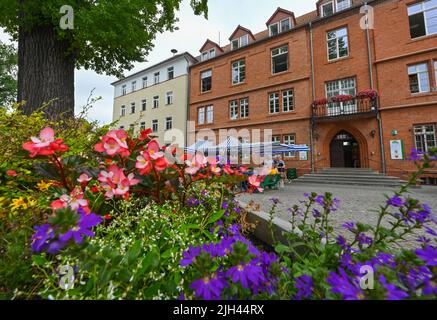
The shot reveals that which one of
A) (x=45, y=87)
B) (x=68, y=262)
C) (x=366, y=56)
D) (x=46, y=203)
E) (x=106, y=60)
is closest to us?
(x=68, y=262)

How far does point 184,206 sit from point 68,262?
0.90 meters

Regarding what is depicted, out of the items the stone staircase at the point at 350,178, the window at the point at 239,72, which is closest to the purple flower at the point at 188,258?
the stone staircase at the point at 350,178

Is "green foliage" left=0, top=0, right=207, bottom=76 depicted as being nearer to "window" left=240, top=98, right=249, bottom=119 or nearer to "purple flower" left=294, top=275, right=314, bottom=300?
"purple flower" left=294, top=275, right=314, bottom=300

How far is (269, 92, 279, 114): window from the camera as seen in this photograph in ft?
47.0

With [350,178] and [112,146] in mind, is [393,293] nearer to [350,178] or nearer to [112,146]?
[112,146]

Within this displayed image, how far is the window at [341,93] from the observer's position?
38.4 ft

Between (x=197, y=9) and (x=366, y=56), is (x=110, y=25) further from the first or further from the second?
(x=366, y=56)

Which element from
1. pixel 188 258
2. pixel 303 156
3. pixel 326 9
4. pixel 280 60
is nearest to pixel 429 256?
pixel 188 258

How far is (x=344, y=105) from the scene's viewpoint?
38.7 ft

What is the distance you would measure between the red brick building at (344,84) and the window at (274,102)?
0.07 meters

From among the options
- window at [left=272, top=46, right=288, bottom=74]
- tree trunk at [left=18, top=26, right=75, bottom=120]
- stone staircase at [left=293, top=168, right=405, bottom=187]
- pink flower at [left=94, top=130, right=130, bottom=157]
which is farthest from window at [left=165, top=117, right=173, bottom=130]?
pink flower at [left=94, top=130, right=130, bottom=157]

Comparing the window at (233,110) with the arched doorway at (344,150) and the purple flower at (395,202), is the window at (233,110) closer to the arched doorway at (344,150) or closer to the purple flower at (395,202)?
the arched doorway at (344,150)

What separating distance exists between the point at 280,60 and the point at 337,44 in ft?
11.7

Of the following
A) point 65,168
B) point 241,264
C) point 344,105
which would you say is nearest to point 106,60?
point 65,168
